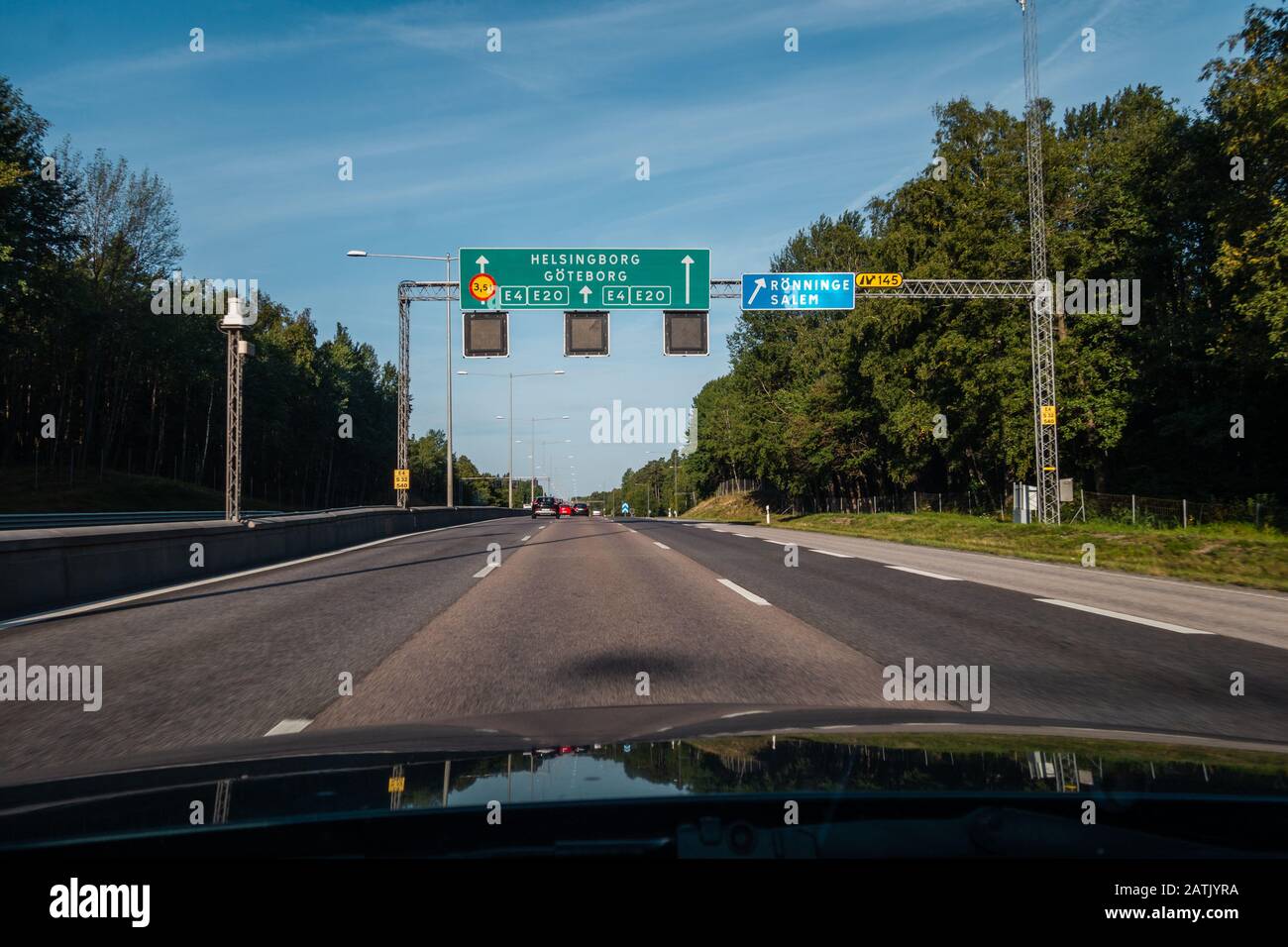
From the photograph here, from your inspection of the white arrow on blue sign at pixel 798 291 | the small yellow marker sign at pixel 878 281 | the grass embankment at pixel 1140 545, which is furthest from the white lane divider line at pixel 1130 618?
the white arrow on blue sign at pixel 798 291

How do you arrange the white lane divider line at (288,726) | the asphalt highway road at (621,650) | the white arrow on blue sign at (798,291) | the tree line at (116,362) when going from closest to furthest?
1. the white lane divider line at (288,726)
2. the asphalt highway road at (621,650)
3. the white arrow on blue sign at (798,291)
4. the tree line at (116,362)

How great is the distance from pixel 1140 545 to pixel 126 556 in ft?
64.8

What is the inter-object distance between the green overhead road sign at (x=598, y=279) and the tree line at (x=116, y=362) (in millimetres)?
23949

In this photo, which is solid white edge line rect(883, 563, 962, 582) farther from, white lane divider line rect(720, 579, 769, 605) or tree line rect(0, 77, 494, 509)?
tree line rect(0, 77, 494, 509)

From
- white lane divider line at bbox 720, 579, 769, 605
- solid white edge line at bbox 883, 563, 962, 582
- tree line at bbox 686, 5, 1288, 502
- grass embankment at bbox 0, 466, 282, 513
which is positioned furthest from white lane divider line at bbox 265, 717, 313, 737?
grass embankment at bbox 0, 466, 282, 513

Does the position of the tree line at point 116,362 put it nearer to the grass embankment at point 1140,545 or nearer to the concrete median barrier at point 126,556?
the concrete median barrier at point 126,556

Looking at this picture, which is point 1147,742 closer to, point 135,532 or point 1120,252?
point 135,532

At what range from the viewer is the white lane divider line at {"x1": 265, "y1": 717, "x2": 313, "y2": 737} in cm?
498

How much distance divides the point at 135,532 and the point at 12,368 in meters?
52.0

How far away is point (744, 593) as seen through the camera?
1227 centimetres

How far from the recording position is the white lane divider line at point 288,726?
4.98 meters

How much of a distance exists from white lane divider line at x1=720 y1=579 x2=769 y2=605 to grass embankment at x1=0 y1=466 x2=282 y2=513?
44454mm

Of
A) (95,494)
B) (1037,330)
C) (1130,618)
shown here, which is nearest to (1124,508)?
(1037,330)

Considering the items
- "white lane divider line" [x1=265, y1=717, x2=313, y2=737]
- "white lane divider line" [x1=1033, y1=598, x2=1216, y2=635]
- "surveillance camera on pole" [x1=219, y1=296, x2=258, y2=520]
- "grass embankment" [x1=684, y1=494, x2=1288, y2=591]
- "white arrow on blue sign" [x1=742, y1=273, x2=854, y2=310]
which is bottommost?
"grass embankment" [x1=684, y1=494, x2=1288, y2=591]
